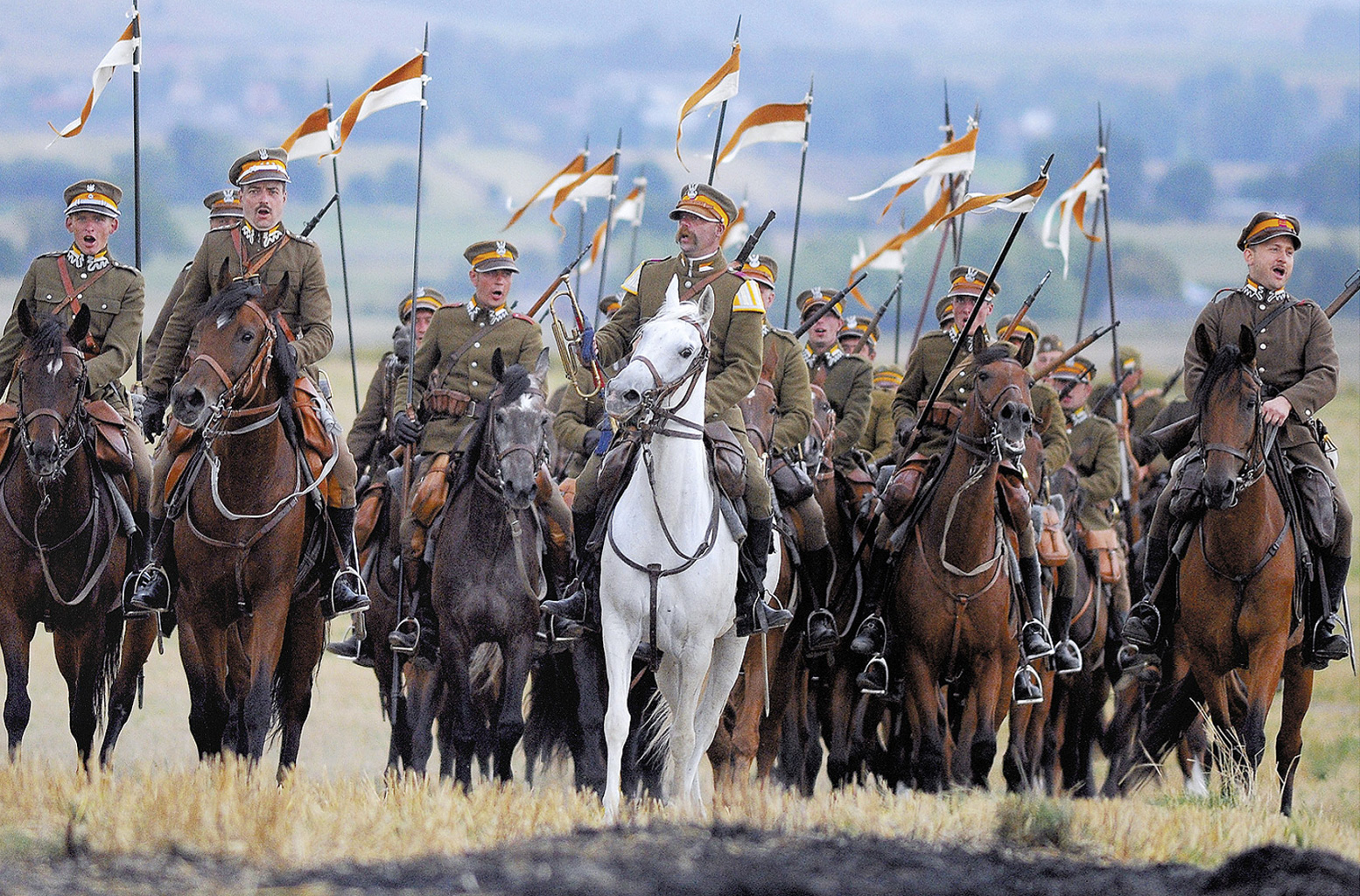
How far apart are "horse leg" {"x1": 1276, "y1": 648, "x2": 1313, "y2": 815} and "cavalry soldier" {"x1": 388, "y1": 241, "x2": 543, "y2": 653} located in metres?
5.07

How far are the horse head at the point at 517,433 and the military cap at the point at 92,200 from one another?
8.42ft

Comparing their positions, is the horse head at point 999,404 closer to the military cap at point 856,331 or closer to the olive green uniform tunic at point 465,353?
the olive green uniform tunic at point 465,353

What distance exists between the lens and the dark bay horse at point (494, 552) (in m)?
10.8

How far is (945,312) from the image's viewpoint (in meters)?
13.7

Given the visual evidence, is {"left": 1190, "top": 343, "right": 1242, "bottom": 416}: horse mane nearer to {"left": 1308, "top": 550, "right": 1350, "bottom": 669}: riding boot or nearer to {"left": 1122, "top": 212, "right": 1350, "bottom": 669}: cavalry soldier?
{"left": 1122, "top": 212, "right": 1350, "bottom": 669}: cavalry soldier

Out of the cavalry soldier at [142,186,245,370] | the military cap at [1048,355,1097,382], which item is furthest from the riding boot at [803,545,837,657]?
the military cap at [1048,355,1097,382]

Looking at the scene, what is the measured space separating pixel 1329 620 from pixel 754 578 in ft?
11.8

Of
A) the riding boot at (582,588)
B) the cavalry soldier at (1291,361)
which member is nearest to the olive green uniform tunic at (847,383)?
the cavalry soldier at (1291,361)

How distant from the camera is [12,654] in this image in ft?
34.5

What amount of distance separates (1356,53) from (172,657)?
7365 inches

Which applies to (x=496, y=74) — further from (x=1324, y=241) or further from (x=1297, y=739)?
(x=1297, y=739)

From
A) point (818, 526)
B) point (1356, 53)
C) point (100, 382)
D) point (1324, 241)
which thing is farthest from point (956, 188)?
point (1356, 53)

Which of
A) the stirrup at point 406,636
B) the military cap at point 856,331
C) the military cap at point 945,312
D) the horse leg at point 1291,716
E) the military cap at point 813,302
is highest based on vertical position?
the military cap at point 813,302

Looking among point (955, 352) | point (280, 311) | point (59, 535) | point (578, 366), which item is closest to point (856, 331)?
point (955, 352)
